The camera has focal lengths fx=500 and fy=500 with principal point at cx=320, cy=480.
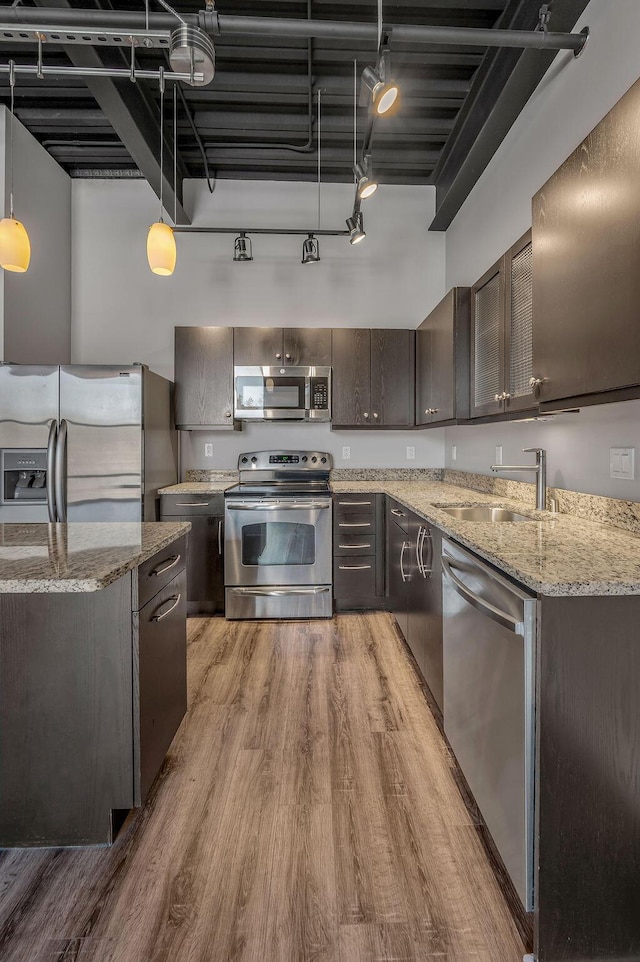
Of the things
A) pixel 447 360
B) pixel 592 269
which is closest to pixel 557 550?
pixel 592 269

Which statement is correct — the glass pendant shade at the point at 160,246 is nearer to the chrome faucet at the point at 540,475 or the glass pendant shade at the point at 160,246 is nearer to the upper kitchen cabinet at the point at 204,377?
the upper kitchen cabinet at the point at 204,377

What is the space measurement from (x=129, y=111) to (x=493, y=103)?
6.56ft

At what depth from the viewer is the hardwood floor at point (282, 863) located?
122cm

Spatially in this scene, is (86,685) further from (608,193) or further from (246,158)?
(246,158)

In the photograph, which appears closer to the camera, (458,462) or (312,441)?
(458,462)

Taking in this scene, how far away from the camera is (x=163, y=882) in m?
1.38

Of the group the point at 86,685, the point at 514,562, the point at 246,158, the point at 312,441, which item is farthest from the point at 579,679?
the point at 246,158

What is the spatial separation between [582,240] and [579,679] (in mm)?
1196

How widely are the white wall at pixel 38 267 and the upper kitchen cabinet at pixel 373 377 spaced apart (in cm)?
215

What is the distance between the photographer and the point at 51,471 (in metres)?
3.08

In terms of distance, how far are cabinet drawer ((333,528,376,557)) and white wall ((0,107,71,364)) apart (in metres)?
2.53

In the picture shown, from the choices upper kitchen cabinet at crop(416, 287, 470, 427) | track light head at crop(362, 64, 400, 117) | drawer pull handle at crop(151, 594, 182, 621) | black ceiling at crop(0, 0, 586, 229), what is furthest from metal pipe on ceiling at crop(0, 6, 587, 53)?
drawer pull handle at crop(151, 594, 182, 621)

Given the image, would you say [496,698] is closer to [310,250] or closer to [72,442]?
[72,442]

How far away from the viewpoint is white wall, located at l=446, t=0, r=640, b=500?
187 centimetres
